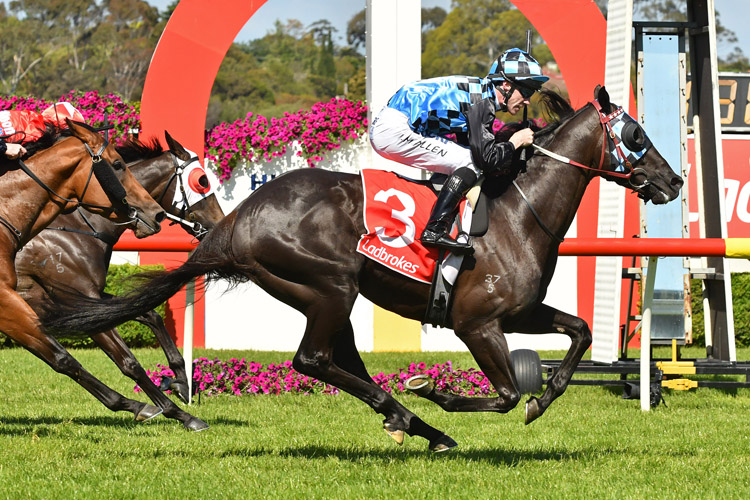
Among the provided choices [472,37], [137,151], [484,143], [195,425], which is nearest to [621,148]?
[484,143]

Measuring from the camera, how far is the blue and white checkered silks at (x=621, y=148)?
4703 millimetres

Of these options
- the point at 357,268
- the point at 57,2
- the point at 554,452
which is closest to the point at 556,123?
the point at 357,268

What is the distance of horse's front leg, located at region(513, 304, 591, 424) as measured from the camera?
4.52m

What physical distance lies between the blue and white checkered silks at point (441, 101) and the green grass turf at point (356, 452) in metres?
1.60

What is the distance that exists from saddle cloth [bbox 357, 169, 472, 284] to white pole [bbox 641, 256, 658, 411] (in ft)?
8.48

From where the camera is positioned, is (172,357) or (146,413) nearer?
(146,413)

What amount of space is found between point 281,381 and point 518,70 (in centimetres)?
356

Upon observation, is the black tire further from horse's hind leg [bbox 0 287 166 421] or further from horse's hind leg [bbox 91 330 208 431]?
horse's hind leg [bbox 0 287 166 421]

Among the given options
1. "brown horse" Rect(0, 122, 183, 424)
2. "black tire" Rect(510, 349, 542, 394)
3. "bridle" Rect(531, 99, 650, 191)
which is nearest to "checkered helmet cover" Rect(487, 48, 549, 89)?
"bridle" Rect(531, 99, 650, 191)

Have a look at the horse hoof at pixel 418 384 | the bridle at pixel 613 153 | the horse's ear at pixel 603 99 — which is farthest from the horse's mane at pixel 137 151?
the horse's ear at pixel 603 99

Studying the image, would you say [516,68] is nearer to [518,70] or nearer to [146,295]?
[518,70]

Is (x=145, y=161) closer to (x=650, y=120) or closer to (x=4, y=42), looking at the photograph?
(x=650, y=120)

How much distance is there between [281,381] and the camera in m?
7.32

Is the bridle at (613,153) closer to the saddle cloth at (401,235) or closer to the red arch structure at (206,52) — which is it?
the saddle cloth at (401,235)
